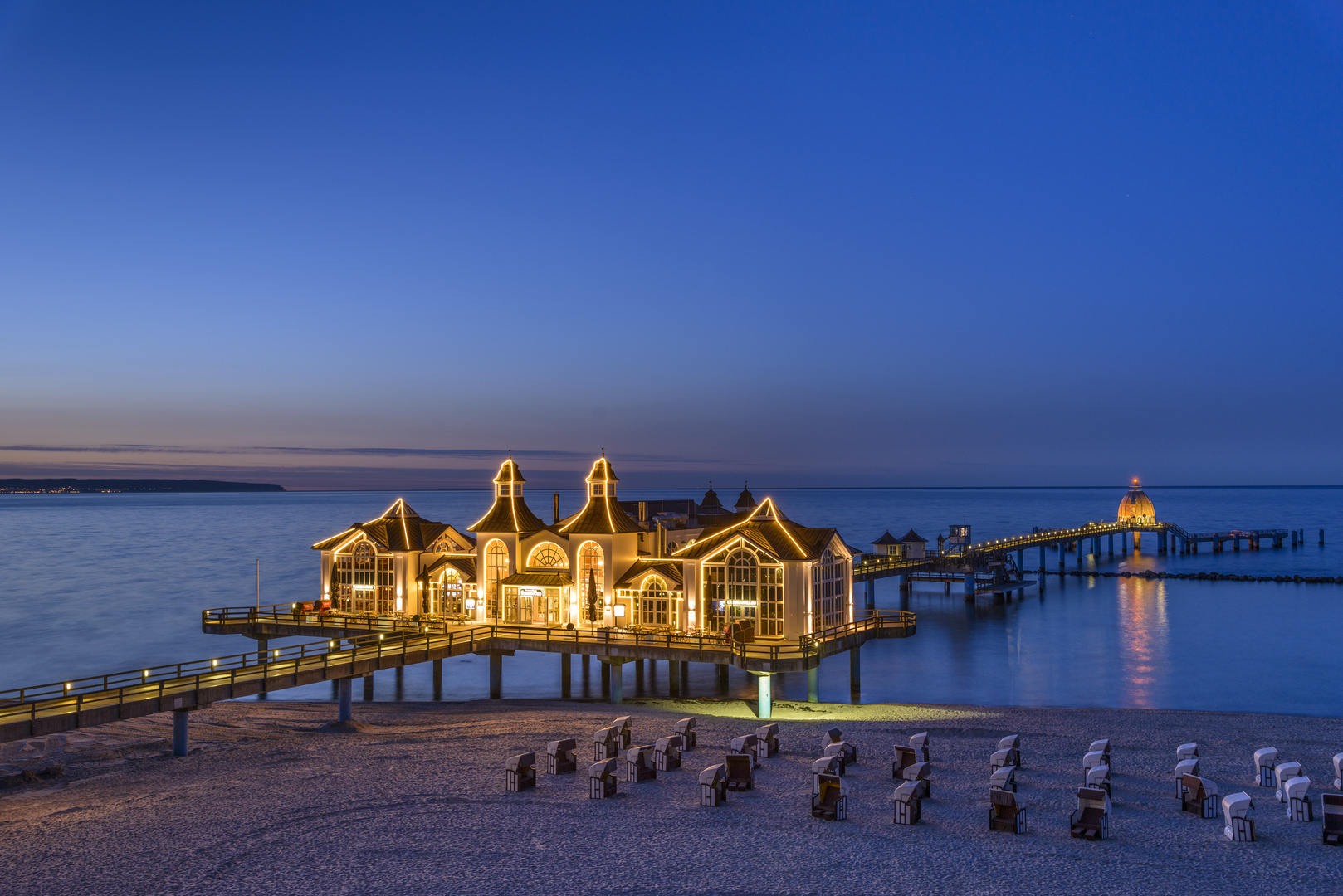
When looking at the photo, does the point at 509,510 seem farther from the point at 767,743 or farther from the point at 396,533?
the point at 767,743

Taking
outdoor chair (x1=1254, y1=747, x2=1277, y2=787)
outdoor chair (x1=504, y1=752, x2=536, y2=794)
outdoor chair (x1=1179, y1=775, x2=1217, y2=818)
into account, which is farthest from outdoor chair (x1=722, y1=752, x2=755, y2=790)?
outdoor chair (x1=1254, y1=747, x2=1277, y2=787)

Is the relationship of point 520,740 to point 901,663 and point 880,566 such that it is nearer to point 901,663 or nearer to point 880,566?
point 901,663

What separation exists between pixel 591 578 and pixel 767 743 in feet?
50.5

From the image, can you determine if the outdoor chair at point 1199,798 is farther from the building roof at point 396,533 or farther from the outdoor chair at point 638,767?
the building roof at point 396,533

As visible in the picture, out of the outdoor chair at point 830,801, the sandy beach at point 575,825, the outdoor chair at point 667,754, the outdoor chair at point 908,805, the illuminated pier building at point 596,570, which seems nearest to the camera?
the sandy beach at point 575,825

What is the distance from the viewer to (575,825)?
2027 centimetres

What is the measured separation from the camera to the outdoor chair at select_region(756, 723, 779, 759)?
86.0 feet

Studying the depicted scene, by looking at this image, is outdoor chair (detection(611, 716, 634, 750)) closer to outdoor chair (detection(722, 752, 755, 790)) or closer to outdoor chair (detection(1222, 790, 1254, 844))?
outdoor chair (detection(722, 752, 755, 790))

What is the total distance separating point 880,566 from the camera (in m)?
69.2

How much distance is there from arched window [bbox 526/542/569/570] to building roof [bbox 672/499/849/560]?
5289 mm

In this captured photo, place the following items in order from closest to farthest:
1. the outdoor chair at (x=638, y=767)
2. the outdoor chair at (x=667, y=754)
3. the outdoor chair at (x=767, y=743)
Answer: the outdoor chair at (x=638, y=767)
the outdoor chair at (x=667, y=754)
the outdoor chair at (x=767, y=743)

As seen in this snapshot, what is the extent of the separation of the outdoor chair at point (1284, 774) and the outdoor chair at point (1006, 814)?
22.3ft

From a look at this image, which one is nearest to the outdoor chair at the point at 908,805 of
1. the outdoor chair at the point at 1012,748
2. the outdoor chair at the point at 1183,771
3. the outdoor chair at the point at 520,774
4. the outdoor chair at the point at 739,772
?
the outdoor chair at the point at 739,772

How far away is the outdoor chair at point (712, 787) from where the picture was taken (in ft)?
70.7
